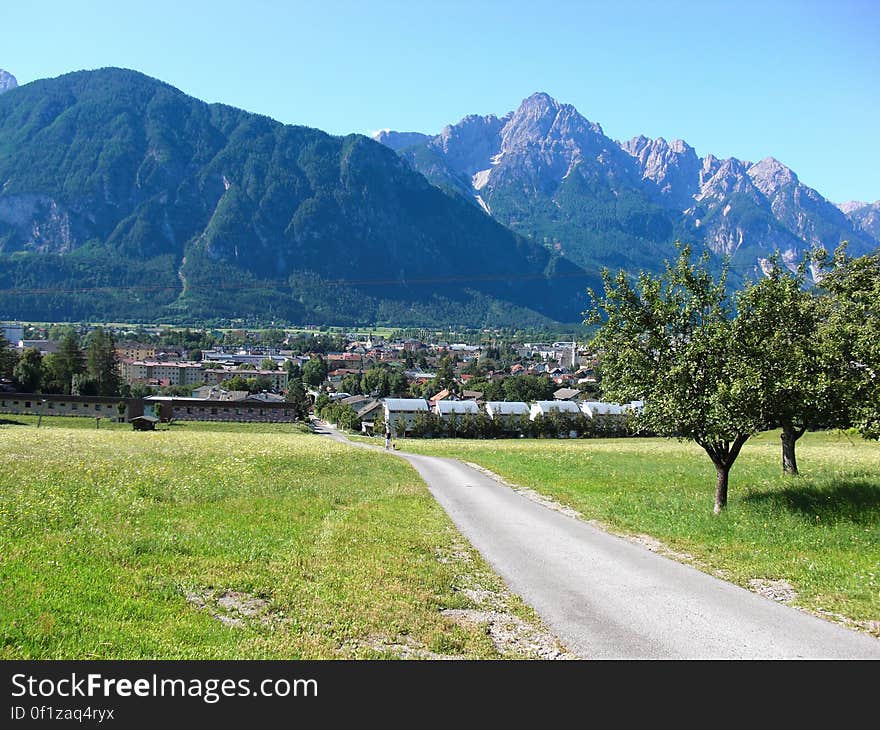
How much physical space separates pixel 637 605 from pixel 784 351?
12983 millimetres

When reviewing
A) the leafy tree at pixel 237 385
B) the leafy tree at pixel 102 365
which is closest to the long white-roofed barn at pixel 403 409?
the leafy tree at pixel 237 385

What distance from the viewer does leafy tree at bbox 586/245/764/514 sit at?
2153cm

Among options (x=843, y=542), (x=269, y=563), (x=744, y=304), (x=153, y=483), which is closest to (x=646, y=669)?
(x=269, y=563)

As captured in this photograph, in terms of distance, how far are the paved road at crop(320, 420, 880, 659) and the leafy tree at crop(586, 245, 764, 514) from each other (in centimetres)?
501

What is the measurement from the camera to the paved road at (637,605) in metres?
10.1

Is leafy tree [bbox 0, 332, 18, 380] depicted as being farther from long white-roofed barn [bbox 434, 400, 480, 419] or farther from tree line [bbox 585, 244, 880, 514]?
tree line [bbox 585, 244, 880, 514]

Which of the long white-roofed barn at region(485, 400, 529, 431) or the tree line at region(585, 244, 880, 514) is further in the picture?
the long white-roofed barn at region(485, 400, 529, 431)

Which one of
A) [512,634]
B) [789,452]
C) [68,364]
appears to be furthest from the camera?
[68,364]

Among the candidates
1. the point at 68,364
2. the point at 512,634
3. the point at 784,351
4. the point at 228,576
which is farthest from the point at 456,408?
the point at 512,634

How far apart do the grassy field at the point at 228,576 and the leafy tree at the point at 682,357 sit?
7.94 m

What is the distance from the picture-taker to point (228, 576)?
12.4 m

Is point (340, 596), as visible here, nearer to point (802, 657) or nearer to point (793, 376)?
point (802, 657)

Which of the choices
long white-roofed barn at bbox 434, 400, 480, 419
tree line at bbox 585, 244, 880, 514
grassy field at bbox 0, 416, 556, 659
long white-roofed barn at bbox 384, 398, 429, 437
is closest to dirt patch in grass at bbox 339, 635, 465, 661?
grassy field at bbox 0, 416, 556, 659

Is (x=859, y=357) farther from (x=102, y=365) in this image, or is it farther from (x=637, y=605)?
(x=102, y=365)
